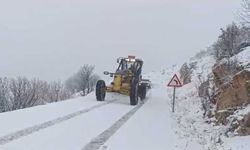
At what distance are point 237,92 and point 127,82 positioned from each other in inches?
653

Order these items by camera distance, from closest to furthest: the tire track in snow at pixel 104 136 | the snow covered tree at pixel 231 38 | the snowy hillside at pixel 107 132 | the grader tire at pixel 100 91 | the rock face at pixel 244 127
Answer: the tire track in snow at pixel 104 136 < the snowy hillside at pixel 107 132 < the rock face at pixel 244 127 < the snow covered tree at pixel 231 38 < the grader tire at pixel 100 91

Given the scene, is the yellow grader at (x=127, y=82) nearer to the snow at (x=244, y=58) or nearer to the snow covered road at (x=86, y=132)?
the snow covered road at (x=86, y=132)

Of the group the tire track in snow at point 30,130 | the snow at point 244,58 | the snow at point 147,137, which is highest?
the snow at point 244,58

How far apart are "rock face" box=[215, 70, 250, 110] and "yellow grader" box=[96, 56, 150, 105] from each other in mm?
12417

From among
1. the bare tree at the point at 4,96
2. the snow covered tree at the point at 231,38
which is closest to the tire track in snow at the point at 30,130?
the snow covered tree at the point at 231,38

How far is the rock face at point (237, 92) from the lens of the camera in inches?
633

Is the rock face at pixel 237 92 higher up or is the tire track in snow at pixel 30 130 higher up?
the rock face at pixel 237 92

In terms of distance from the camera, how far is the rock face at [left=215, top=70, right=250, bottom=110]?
1608cm

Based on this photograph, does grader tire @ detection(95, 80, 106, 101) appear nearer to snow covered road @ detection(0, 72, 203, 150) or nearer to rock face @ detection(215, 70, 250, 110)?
snow covered road @ detection(0, 72, 203, 150)

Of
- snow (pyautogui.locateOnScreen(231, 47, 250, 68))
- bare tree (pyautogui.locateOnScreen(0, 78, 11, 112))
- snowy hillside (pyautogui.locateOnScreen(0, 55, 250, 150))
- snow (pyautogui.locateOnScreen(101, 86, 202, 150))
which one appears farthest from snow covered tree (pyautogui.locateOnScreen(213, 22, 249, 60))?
bare tree (pyautogui.locateOnScreen(0, 78, 11, 112))

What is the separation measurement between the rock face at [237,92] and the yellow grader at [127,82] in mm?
12417

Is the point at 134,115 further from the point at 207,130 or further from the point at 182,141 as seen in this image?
the point at 182,141

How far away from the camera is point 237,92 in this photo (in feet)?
54.3

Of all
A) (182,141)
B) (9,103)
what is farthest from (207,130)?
(9,103)
